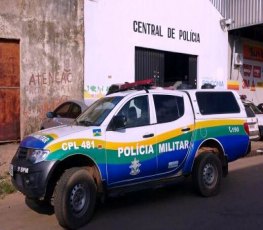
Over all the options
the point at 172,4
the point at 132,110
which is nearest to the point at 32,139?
the point at 132,110

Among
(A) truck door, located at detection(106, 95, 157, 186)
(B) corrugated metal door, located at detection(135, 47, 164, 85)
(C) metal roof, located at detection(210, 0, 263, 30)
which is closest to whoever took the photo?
(A) truck door, located at detection(106, 95, 157, 186)

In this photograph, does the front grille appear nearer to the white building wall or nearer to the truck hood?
the truck hood

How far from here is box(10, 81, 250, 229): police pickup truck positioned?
21.5 ft

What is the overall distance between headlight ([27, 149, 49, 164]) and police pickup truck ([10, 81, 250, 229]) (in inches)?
0.6

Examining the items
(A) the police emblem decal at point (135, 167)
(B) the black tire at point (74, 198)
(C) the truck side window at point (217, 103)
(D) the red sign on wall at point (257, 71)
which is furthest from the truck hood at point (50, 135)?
(D) the red sign on wall at point (257, 71)

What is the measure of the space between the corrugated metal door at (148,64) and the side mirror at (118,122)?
1064cm

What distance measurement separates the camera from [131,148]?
7.23 meters

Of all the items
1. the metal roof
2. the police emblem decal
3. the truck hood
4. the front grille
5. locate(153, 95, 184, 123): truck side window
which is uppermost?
the metal roof

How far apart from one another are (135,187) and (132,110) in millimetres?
1200

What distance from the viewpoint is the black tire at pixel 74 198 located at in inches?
254

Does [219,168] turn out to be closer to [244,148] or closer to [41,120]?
[244,148]

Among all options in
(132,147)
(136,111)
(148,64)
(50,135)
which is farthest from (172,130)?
(148,64)

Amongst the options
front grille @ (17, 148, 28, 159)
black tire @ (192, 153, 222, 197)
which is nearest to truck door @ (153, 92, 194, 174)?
black tire @ (192, 153, 222, 197)

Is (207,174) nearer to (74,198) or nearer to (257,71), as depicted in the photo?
(74,198)
